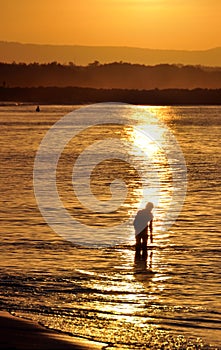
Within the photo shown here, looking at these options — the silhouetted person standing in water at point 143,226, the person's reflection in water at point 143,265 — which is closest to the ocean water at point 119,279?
the person's reflection in water at point 143,265

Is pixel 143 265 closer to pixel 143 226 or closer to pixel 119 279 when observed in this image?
pixel 143 226

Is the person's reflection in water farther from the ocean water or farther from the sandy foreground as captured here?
the sandy foreground

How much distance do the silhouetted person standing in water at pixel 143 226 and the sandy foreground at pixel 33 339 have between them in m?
6.86

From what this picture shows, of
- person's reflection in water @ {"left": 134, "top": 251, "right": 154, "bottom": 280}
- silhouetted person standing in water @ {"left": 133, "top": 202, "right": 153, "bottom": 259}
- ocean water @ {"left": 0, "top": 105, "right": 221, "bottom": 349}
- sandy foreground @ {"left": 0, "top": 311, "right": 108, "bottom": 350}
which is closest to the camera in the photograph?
sandy foreground @ {"left": 0, "top": 311, "right": 108, "bottom": 350}

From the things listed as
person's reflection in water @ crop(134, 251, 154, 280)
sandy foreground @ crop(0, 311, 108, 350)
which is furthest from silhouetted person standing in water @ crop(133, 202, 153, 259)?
sandy foreground @ crop(0, 311, 108, 350)

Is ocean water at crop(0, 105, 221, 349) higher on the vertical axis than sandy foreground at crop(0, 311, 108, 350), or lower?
higher

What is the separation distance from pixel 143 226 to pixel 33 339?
8583 millimetres

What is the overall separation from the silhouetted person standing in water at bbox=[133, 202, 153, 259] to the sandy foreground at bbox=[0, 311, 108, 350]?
686 cm

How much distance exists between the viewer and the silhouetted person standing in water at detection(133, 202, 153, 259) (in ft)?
75.6

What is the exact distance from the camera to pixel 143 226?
2342cm

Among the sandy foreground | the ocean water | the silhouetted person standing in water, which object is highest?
the silhouetted person standing in water

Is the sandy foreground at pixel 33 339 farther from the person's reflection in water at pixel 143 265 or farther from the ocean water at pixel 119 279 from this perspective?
the person's reflection in water at pixel 143 265

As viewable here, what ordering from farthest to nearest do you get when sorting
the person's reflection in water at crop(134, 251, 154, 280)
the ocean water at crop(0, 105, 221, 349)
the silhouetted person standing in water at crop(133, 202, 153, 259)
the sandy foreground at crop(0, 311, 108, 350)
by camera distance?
the silhouetted person standing in water at crop(133, 202, 153, 259), the person's reflection in water at crop(134, 251, 154, 280), the ocean water at crop(0, 105, 221, 349), the sandy foreground at crop(0, 311, 108, 350)

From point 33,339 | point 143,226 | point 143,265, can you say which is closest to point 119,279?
point 143,265
